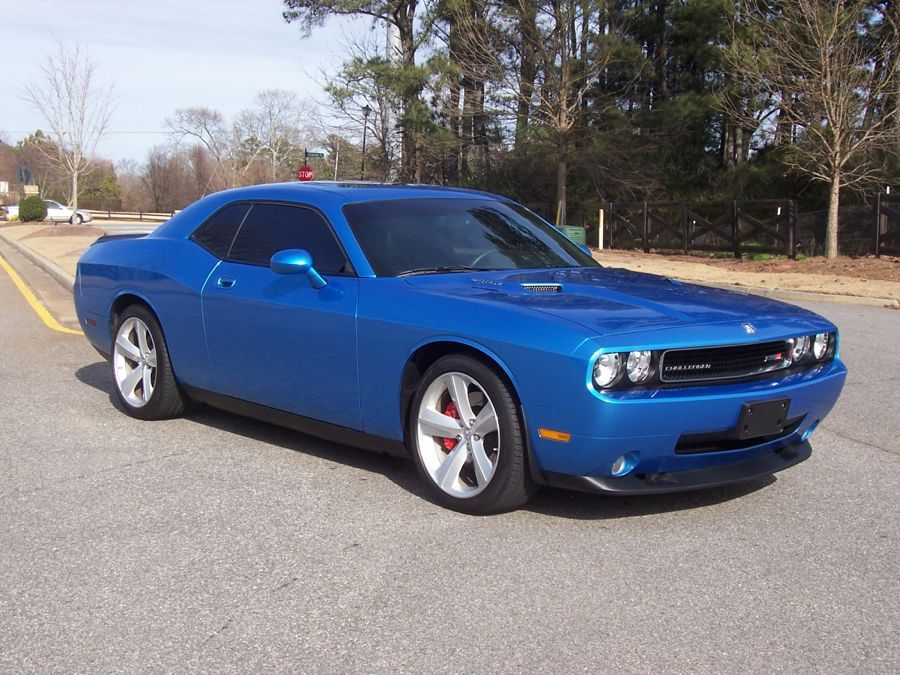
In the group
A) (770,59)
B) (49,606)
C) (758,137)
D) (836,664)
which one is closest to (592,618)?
(836,664)

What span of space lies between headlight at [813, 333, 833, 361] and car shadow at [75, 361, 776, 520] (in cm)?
71

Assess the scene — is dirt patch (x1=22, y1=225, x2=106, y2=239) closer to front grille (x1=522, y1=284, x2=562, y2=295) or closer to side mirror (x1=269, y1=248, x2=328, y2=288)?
side mirror (x1=269, y1=248, x2=328, y2=288)

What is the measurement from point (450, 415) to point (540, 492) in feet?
2.10

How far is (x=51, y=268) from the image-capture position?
1827 cm

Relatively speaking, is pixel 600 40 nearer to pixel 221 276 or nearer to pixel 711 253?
pixel 711 253

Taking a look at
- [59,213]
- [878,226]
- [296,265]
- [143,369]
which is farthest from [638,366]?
[59,213]

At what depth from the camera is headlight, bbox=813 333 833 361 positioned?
4449 millimetres

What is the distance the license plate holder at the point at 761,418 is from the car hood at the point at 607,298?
0.39 metres

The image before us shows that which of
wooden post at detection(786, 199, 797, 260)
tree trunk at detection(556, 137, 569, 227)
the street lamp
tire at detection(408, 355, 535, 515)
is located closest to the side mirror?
tire at detection(408, 355, 535, 515)

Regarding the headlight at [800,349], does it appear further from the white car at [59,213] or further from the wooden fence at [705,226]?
the white car at [59,213]

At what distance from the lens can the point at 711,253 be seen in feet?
89.7

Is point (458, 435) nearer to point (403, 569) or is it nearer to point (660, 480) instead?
point (403, 569)

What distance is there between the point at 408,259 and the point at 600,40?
27.3 m

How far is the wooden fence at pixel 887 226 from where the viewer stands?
72.6 feet
